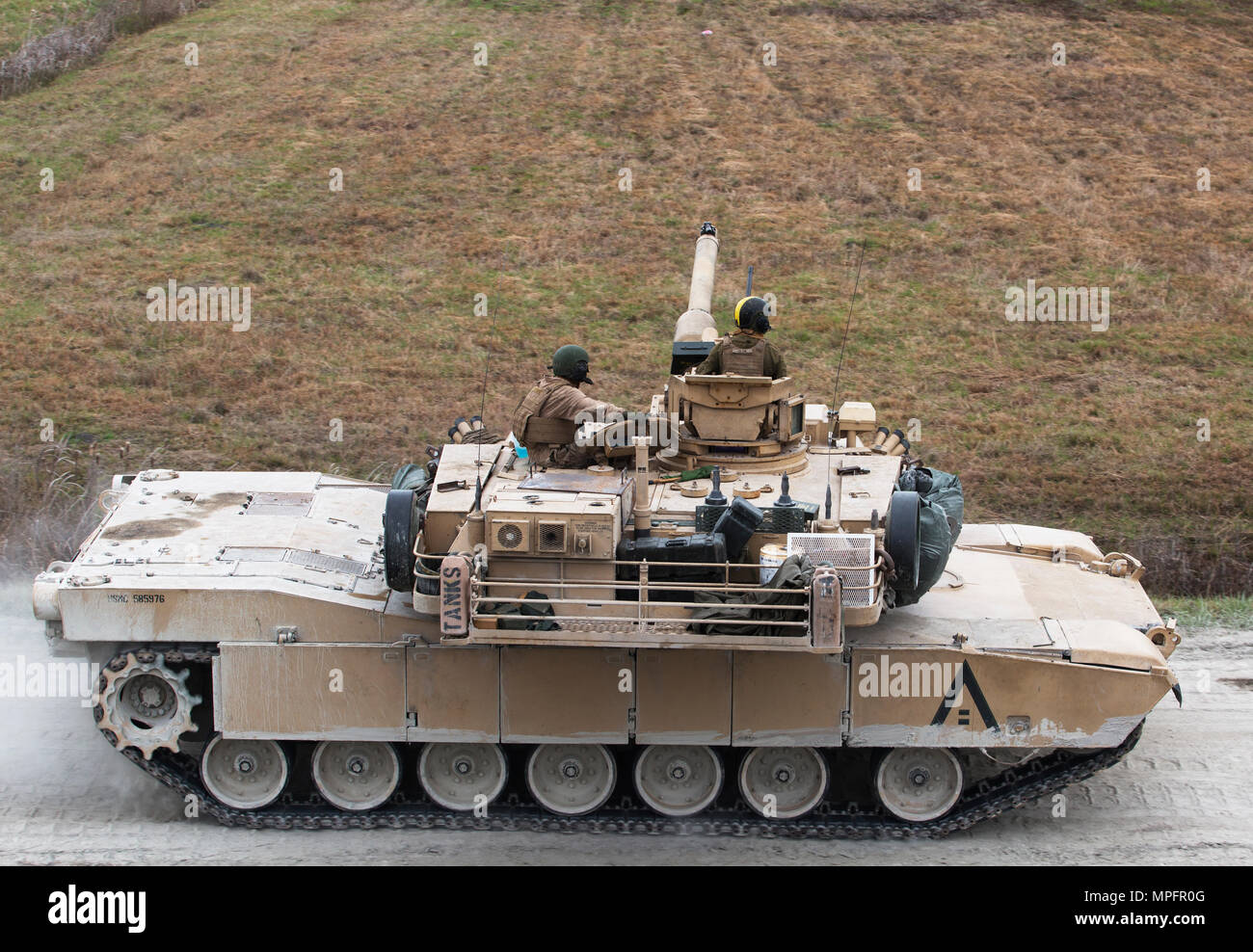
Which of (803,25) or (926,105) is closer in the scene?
(926,105)

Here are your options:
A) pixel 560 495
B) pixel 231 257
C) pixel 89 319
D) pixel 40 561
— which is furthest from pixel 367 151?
pixel 560 495

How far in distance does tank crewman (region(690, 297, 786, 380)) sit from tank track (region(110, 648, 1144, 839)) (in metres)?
3.89

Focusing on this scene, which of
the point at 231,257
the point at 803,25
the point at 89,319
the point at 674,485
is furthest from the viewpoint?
the point at 803,25

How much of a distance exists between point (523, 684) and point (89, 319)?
51.3 feet

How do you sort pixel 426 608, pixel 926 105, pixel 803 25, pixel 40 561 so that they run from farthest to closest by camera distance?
pixel 803 25
pixel 926 105
pixel 40 561
pixel 426 608

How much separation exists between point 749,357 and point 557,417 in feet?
6.11

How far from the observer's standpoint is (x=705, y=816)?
43.7 feet

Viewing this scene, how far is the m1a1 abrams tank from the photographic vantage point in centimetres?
1241

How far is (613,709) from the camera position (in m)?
12.9

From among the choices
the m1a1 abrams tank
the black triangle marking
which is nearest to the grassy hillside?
the m1a1 abrams tank

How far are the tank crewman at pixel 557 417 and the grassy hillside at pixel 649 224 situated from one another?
8.85m

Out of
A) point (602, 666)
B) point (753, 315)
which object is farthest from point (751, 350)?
point (602, 666)

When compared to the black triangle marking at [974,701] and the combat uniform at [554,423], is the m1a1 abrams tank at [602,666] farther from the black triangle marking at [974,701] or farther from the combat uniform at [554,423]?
the combat uniform at [554,423]

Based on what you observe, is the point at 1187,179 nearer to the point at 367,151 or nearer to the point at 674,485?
the point at 367,151
